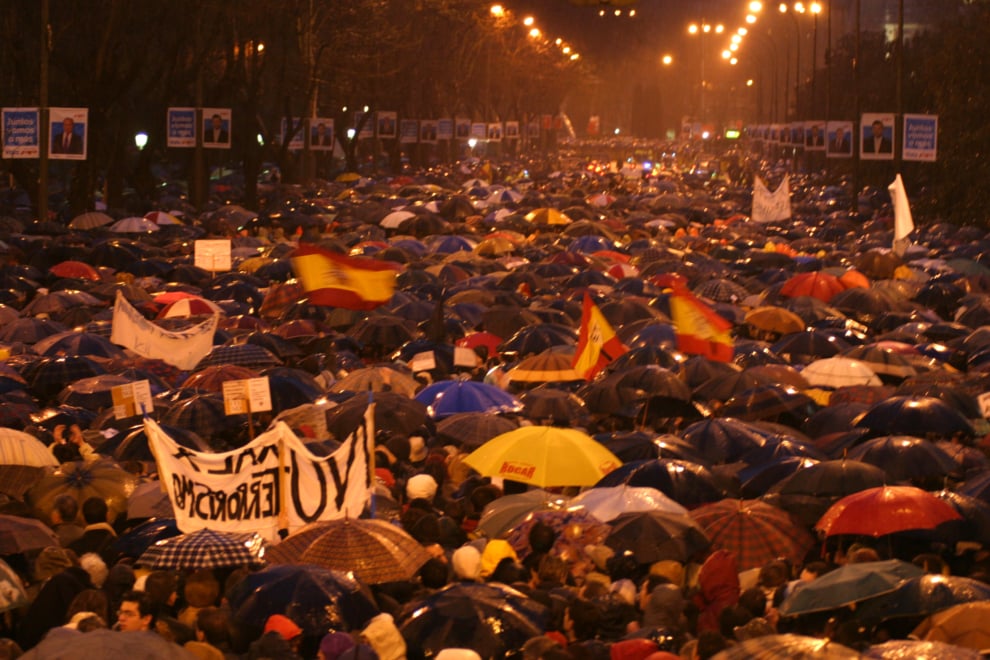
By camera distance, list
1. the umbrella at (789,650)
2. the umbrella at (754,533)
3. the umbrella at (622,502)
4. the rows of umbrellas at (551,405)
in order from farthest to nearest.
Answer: the umbrella at (622,502)
the umbrella at (754,533)
the rows of umbrellas at (551,405)
the umbrella at (789,650)

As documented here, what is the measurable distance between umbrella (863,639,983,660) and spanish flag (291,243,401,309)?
9.79 m

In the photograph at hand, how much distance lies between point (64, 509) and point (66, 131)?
78.7ft

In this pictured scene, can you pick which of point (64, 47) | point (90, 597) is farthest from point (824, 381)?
point (64, 47)


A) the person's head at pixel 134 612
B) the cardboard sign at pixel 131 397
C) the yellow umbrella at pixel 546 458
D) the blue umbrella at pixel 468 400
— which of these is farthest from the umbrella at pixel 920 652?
the cardboard sign at pixel 131 397

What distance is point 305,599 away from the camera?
10.9 metres

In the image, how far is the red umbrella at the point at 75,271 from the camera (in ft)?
95.0

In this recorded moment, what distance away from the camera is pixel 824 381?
63.8 ft

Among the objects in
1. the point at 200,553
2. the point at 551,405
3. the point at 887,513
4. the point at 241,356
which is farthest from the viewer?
the point at 241,356

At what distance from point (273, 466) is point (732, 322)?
1265cm

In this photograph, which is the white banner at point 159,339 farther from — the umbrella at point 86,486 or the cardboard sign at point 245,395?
the umbrella at point 86,486

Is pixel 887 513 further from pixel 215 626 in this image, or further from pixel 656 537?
pixel 215 626

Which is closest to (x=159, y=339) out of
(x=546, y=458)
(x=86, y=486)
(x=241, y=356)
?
(x=241, y=356)

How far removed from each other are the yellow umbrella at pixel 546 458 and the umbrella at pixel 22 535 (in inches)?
144

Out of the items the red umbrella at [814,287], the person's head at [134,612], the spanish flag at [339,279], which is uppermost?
the spanish flag at [339,279]
